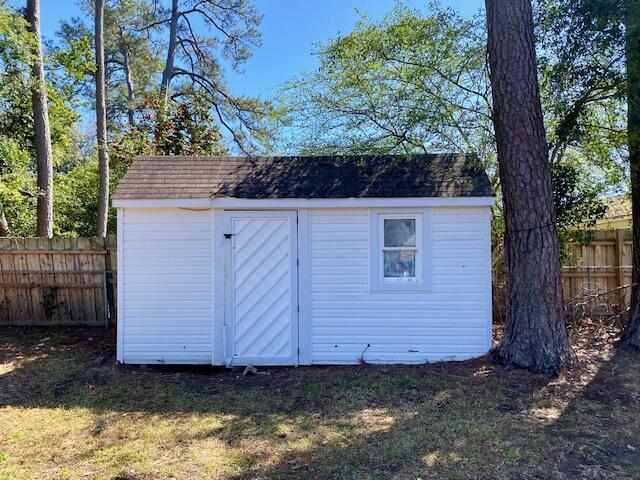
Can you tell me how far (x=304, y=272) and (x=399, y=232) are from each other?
1.45 metres

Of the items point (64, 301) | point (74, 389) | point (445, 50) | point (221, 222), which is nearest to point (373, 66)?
point (445, 50)

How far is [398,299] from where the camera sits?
6.12m

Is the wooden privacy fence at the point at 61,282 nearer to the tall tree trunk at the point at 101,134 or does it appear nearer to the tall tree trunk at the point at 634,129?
the tall tree trunk at the point at 634,129

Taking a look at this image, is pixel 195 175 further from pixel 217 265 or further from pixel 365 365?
pixel 365 365

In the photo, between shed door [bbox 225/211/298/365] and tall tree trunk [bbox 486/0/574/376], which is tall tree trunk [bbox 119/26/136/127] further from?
tall tree trunk [bbox 486/0/574/376]

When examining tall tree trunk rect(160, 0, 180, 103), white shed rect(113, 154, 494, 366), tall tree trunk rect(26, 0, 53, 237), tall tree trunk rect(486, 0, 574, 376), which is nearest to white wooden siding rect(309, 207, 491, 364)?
white shed rect(113, 154, 494, 366)

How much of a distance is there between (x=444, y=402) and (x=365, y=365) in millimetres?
1574

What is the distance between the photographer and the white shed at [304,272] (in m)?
6.07

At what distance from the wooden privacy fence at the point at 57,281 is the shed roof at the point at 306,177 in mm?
2506

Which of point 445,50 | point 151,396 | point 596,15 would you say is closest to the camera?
point 151,396

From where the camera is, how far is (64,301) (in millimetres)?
8297

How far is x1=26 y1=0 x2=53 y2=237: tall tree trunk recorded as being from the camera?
1026cm

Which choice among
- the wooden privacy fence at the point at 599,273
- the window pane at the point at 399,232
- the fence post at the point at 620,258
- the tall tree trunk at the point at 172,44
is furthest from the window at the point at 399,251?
the tall tree trunk at the point at 172,44

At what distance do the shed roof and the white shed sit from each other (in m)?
0.03
